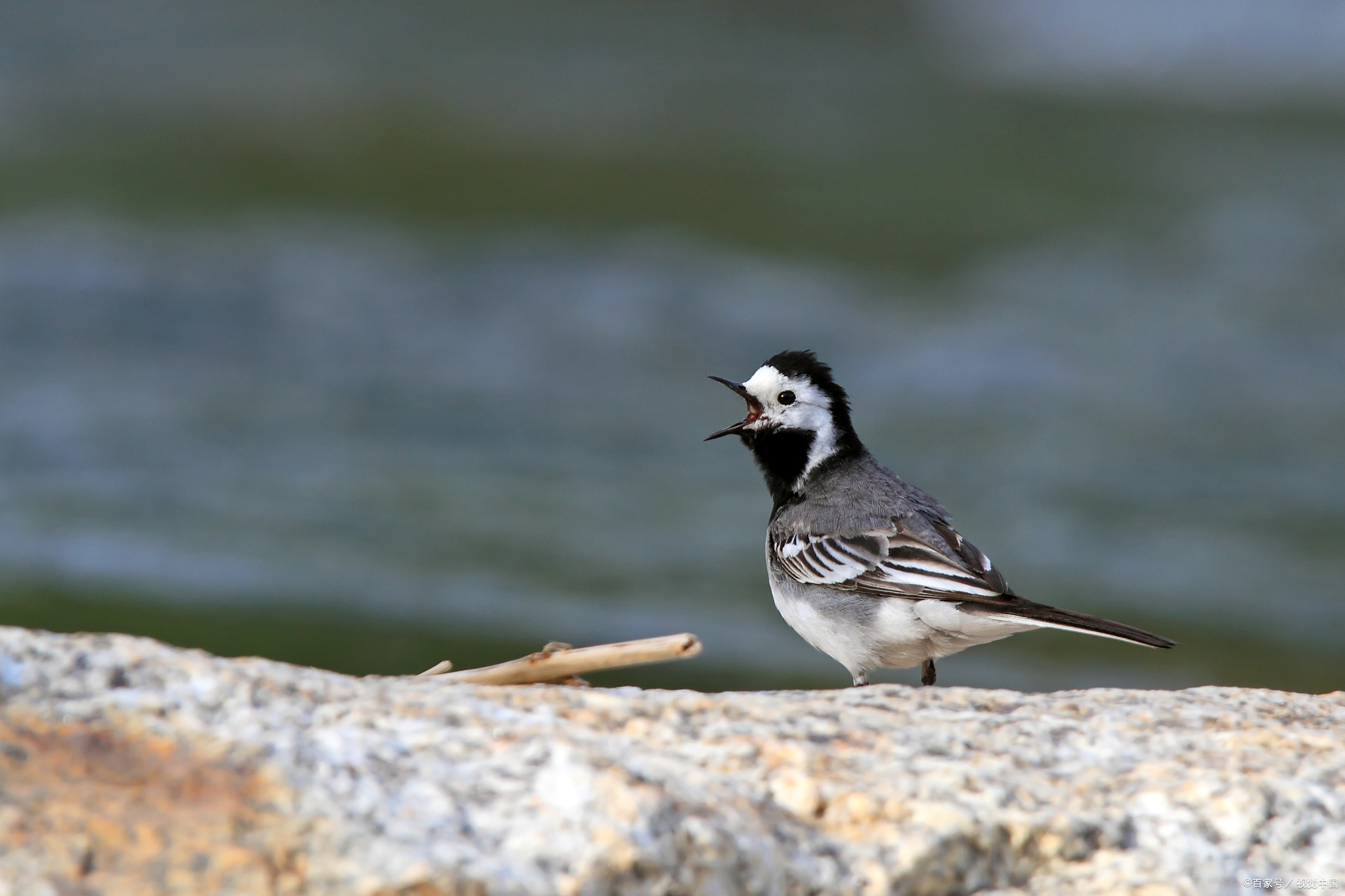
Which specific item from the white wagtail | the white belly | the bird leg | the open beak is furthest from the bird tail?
the open beak

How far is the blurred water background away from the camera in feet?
51.7

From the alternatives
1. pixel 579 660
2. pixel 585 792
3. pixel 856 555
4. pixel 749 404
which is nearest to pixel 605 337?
pixel 749 404

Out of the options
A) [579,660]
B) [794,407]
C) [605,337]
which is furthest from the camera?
[605,337]

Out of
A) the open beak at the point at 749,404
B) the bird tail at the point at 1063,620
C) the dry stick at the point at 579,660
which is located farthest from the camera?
the open beak at the point at 749,404

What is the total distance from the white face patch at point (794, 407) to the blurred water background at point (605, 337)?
5.04m

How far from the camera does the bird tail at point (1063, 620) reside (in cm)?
543

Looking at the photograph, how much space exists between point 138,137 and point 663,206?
36.5 ft

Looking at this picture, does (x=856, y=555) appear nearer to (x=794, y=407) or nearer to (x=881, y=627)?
(x=881, y=627)

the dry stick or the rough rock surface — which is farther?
the dry stick

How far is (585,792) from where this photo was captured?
11.7 feet

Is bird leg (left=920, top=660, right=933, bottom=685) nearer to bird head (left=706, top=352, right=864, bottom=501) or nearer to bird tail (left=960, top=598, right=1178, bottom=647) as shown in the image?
bird tail (left=960, top=598, right=1178, bottom=647)

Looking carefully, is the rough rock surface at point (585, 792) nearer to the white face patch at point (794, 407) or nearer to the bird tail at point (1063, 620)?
the bird tail at point (1063, 620)

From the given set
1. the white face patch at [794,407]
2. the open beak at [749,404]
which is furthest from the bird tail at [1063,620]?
the open beak at [749,404]

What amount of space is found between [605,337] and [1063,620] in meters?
18.7
